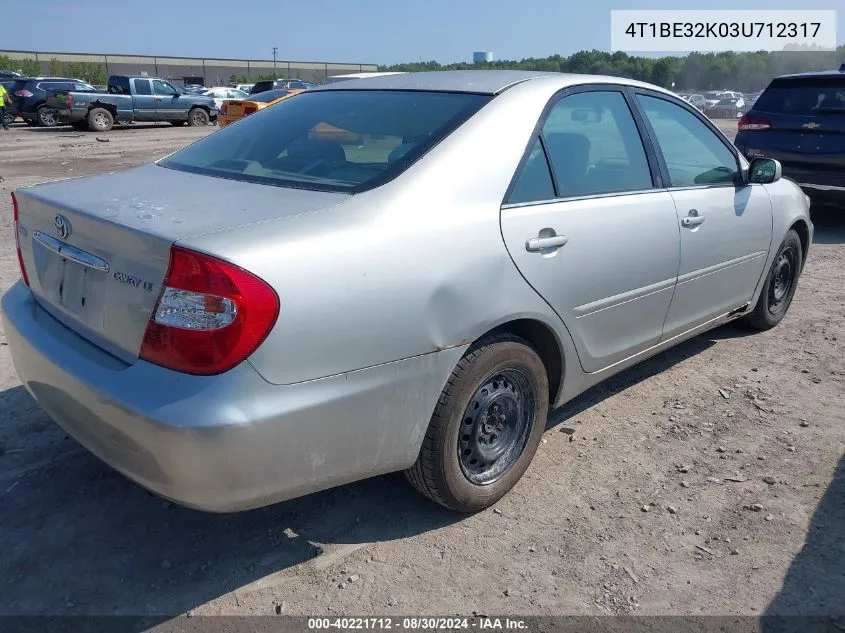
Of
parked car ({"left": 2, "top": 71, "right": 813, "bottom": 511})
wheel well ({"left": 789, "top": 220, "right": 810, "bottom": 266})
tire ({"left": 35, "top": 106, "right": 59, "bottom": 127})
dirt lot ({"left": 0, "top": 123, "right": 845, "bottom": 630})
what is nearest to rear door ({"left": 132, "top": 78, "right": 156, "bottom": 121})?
tire ({"left": 35, "top": 106, "right": 59, "bottom": 127})

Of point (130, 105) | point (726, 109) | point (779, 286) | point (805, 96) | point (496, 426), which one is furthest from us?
point (726, 109)

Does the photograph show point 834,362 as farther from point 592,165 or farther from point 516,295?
point 516,295

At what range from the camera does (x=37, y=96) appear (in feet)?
77.9

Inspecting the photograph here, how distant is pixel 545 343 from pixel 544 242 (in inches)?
18.2

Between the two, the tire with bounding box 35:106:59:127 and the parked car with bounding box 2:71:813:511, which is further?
the tire with bounding box 35:106:59:127

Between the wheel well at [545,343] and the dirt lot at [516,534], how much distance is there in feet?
1.43

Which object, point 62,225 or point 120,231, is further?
point 62,225

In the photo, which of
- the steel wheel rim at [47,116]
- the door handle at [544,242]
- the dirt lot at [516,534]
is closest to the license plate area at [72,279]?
the dirt lot at [516,534]

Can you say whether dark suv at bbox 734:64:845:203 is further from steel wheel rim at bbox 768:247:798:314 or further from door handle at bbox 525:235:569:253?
door handle at bbox 525:235:569:253

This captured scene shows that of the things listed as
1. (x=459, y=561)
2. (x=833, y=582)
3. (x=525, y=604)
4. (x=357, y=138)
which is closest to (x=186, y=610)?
(x=459, y=561)

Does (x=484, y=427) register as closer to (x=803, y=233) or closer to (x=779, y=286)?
(x=779, y=286)

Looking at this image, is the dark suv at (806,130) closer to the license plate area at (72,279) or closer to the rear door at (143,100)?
the license plate area at (72,279)

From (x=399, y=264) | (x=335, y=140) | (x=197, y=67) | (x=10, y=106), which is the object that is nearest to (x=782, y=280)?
(x=335, y=140)

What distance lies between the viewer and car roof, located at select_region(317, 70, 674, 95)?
3.23 m
